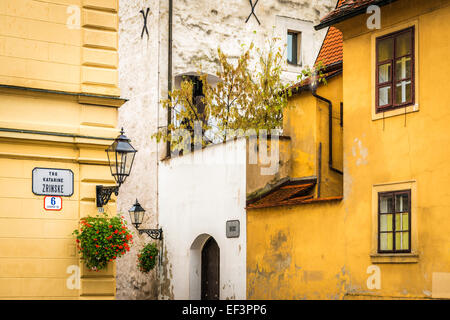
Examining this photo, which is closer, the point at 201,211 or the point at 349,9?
the point at 349,9

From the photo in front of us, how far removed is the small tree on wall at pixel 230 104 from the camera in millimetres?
22188

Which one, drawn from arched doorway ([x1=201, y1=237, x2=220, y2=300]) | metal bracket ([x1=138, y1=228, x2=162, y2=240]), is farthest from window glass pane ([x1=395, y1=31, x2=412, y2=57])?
metal bracket ([x1=138, y1=228, x2=162, y2=240])

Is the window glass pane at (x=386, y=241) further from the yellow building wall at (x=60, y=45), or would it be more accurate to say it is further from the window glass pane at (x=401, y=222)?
the yellow building wall at (x=60, y=45)

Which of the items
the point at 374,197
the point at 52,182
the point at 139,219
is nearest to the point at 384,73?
the point at 374,197

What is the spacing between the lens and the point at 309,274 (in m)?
17.2

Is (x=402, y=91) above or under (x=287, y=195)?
above

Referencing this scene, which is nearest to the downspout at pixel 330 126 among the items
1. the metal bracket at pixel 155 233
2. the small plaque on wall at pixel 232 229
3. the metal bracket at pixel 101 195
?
the small plaque on wall at pixel 232 229

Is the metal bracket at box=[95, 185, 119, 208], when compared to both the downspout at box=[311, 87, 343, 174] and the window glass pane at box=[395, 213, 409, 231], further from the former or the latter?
the downspout at box=[311, 87, 343, 174]

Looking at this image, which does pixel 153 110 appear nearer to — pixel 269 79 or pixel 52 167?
pixel 269 79

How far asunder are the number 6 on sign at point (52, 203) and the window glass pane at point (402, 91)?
21.0 feet

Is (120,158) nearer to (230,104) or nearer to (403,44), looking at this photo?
(403,44)

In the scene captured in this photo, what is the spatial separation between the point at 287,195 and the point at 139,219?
15.9 ft

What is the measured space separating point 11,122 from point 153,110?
35.4 feet

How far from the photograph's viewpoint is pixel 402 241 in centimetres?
1503
